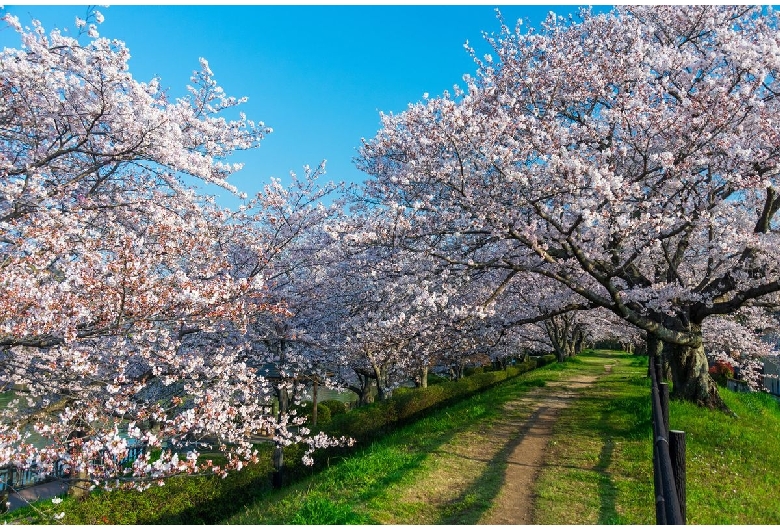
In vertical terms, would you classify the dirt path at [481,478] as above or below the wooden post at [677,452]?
below

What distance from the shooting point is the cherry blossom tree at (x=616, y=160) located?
873cm

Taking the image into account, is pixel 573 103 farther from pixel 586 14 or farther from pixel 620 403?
pixel 620 403

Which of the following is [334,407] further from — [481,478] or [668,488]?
[668,488]

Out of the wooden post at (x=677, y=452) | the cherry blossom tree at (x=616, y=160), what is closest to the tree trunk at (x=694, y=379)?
the cherry blossom tree at (x=616, y=160)

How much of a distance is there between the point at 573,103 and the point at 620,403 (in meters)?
8.35

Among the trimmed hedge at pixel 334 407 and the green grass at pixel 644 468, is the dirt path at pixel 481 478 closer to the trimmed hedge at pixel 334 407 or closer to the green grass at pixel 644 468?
the green grass at pixel 644 468

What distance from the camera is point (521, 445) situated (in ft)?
34.1

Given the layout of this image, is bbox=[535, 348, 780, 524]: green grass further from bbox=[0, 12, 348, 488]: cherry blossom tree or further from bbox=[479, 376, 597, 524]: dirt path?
bbox=[0, 12, 348, 488]: cherry blossom tree

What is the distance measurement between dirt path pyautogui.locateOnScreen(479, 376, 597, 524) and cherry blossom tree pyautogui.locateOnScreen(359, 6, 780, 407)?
3.20 meters

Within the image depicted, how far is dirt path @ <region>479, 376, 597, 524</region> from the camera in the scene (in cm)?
677

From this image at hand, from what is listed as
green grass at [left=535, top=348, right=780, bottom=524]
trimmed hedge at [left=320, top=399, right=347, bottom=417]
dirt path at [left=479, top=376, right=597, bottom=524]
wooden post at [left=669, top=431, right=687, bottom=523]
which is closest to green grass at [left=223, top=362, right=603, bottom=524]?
dirt path at [left=479, top=376, right=597, bottom=524]

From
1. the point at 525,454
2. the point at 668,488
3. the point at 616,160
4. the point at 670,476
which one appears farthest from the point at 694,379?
the point at 668,488

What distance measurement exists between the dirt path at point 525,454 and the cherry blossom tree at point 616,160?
10.5 feet

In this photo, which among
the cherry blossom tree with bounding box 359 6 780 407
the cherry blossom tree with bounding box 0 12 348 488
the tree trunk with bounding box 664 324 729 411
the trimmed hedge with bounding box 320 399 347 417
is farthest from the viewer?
the trimmed hedge with bounding box 320 399 347 417
